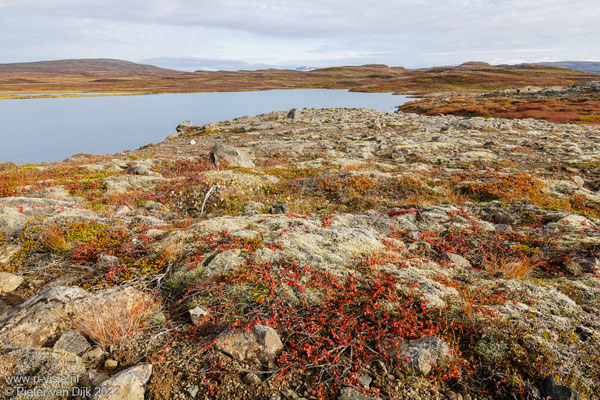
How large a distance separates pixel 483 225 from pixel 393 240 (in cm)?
434

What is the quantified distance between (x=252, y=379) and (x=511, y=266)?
801 centimetres

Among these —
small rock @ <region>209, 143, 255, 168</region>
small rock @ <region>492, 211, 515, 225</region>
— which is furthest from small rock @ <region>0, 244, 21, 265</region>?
small rock @ <region>492, 211, 515, 225</region>

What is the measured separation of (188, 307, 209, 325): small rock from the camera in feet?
20.8

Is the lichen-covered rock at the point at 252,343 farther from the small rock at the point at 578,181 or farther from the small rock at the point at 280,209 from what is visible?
the small rock at the point at 578,181

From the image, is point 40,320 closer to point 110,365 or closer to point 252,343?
point 110,365

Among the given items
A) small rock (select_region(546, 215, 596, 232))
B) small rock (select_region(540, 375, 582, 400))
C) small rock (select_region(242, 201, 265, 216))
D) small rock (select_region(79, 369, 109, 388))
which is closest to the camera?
small rock (select_region(540, 375, 582, 400))

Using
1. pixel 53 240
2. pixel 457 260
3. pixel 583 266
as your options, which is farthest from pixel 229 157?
pixel 583 266

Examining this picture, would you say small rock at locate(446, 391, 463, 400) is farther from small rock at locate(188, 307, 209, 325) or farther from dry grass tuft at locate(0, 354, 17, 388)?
dry grass tuft at locate(0, 354, 17, 388)

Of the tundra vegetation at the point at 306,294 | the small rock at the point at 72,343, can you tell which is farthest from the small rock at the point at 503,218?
the small rock at the point at 72,343

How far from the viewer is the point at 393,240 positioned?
1027 cm

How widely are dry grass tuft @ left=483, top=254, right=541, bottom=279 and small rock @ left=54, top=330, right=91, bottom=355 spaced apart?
10.3m

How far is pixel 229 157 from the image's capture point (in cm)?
2333

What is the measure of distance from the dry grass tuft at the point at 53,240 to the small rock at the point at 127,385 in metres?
5.90

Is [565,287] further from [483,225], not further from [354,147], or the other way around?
[354,147]
